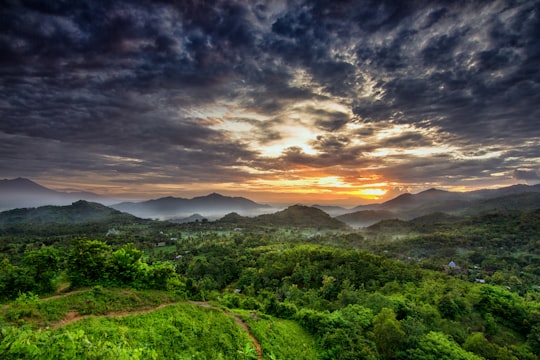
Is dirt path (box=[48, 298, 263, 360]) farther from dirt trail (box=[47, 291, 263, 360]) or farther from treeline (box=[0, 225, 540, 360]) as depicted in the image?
treeline (box=[0, 225, 540, 360])

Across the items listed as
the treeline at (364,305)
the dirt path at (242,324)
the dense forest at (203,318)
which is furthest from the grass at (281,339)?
the treeline at (364,305)

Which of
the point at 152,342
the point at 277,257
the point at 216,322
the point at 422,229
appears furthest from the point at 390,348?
the point at 422,229

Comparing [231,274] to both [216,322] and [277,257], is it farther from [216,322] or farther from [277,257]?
[216,322]

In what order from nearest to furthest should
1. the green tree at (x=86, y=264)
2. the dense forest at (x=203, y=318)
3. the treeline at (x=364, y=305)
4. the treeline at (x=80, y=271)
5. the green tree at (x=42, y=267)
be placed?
the dense forest at (x=203, y=318) → the treeline at (x=80, y=271) → the green tree at (x=42, y=267) → the green tree at (x=86, y=264) → the treeline at (x=364, y=305)

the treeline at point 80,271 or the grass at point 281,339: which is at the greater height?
the treeline at point 80,271

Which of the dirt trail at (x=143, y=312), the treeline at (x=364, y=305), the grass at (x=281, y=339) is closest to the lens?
the dirt trail at (x=143, y=312)

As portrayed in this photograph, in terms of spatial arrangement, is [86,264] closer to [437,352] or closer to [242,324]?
[242,324]

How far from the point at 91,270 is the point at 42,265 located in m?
3.12

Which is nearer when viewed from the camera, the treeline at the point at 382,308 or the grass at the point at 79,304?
the grass at the point at 79,304

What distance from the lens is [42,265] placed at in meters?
18.1

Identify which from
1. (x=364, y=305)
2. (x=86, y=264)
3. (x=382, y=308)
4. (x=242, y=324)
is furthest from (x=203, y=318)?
(x=364, y=305)

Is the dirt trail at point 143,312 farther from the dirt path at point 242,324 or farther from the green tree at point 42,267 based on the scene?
the green tree at point 42,267

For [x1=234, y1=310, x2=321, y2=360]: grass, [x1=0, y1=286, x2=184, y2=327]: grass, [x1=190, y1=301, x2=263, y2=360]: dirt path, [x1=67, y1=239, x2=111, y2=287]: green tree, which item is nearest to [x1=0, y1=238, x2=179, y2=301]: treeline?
[x1=67, y1=239, x2=111, y2=287]: green tree

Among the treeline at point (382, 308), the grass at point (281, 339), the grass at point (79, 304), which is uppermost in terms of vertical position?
the grass at point (79, 304)
